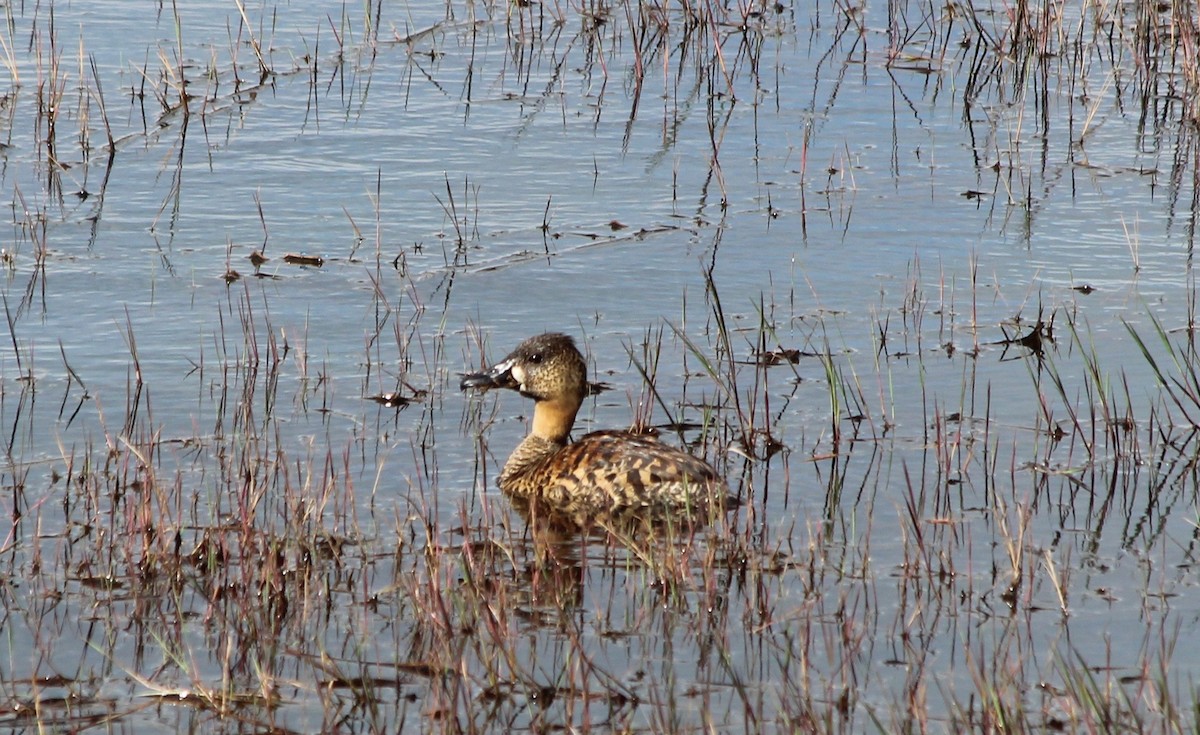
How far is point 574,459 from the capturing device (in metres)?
7.53

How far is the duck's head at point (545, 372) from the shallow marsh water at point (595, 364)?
297 mm

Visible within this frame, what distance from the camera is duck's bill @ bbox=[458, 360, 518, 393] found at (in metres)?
8.09

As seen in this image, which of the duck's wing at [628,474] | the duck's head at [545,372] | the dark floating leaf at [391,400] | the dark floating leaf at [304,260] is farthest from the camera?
the dark floating leaf at [304,260]

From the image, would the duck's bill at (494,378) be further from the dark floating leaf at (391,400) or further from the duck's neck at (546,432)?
the dark floating leaf at (391,400)

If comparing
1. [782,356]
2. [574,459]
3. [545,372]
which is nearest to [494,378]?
[545,372]

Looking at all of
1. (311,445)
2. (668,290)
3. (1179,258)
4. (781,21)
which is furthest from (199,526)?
(781,21)

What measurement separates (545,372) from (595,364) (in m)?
1.01

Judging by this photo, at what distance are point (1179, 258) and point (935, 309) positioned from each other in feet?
5.77

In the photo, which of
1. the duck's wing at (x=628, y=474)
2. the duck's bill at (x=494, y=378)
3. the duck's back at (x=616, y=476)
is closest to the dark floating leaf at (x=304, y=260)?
the duck's bill at (x=494, y=378)

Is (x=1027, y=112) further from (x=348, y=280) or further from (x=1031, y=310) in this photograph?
(x=348, y=280)

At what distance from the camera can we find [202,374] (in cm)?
858

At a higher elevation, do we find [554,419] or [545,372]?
[545,372]

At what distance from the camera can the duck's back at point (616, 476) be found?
718cm

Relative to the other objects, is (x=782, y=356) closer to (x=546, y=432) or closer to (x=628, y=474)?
(x=546, y=432)
